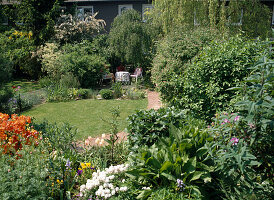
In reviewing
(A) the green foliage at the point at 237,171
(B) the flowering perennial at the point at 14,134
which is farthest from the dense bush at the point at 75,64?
(A) the green foliage at the point at 237,171

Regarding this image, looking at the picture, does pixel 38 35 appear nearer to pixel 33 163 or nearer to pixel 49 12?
pixel 49 12

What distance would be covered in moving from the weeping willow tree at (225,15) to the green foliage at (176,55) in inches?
132

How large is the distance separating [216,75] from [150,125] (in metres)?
2.42

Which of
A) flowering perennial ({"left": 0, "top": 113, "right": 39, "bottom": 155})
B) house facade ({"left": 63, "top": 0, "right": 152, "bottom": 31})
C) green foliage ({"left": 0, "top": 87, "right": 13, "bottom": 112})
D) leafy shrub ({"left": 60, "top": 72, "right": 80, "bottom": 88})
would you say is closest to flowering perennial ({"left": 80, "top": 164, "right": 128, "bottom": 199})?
flowering perennial ({"left": 0, "top": 113, "right": 39, "bottom": 155})

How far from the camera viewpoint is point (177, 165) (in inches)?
135

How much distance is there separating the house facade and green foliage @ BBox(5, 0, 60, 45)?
154 inches

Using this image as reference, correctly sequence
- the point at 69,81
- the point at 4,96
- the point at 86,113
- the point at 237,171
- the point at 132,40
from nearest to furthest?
1. the point at 237,171
2. the point at 4,96
3. the point at 86,113
4. the point at 69,81
5. the point at 132,40

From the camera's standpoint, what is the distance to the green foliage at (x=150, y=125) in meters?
4.38

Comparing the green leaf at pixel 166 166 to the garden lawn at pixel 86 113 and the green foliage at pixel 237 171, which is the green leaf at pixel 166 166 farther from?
the garden lawn at pixel 86 113

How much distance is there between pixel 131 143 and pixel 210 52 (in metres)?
3.14

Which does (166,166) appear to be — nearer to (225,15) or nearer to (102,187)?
(102,187)

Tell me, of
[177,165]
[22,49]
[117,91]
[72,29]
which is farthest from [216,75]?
[22,49]

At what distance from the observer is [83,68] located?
43.1ft

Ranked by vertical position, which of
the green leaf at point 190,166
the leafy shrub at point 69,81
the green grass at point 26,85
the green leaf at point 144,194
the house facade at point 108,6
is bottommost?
the green grass at point 26,85
